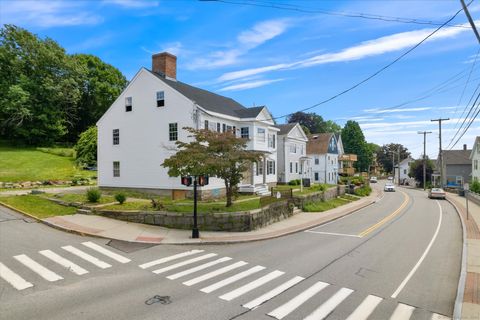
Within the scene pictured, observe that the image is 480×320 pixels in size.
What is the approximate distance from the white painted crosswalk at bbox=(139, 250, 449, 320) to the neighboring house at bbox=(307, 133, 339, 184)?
4521 cm

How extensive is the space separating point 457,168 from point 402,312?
7342 centimetres

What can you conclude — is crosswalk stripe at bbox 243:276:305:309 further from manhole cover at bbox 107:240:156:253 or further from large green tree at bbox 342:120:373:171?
large green tree at bbox 342:120:373:171

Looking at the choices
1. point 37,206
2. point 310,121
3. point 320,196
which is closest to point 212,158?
point 37,206

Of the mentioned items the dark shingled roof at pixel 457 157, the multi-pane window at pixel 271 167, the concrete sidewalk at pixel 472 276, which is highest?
Result: the dark shingled roof at pixel 457 157

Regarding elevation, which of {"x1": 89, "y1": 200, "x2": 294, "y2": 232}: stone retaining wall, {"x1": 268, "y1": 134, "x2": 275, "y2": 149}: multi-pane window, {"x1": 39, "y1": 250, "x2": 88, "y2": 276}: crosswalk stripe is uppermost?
{"x1": 268, "y1": 134, "x2": 275, "y2": 149}: multi-pane window

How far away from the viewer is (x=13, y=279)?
31.1ft

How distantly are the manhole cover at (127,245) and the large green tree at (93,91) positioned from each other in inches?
1894

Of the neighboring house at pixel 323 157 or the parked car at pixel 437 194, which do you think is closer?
the parked car at pixel 437 194

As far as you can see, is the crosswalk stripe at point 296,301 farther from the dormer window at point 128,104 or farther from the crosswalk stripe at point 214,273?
→ the dormer window at point 128,104

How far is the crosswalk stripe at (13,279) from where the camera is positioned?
898cm

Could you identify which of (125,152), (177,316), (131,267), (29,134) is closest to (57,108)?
(29,134)

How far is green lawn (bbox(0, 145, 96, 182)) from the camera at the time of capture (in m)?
32.8

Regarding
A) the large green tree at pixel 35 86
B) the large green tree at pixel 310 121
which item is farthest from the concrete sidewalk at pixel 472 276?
Result: the large green tree at pixel 310 121

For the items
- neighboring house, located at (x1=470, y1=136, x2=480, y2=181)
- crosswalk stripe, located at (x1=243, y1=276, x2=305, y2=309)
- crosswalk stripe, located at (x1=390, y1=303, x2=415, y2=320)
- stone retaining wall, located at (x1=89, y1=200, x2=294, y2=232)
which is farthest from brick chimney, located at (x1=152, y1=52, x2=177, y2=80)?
neighboring house, located at (x1=470, y1=136, x2=480, y2=181)
